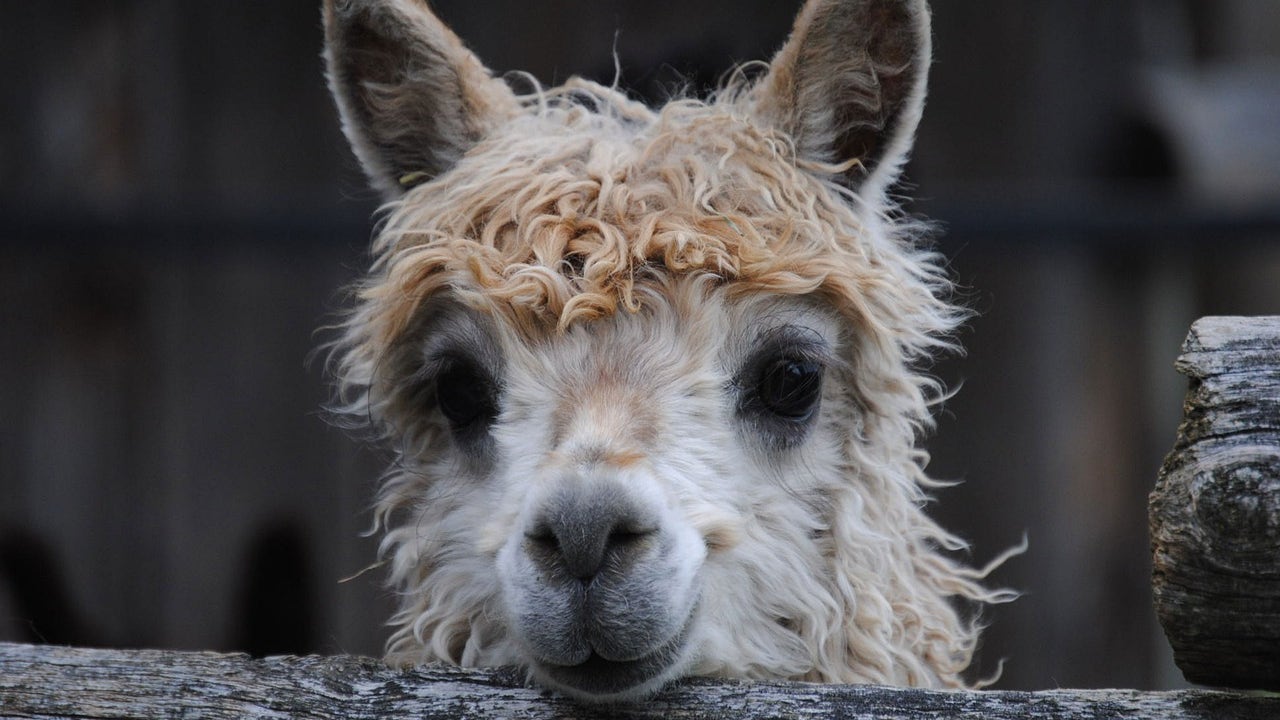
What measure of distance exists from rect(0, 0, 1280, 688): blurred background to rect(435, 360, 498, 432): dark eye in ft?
14.2

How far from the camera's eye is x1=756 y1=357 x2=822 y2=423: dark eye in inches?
113

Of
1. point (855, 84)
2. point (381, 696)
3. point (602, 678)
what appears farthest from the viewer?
point (855, 84)

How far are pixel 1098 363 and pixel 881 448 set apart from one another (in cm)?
483

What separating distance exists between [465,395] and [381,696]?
38.6 inches

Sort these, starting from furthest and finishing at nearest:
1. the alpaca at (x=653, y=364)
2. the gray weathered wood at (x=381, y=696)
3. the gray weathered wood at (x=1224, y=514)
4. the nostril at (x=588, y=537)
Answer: the alpaca at (x=653, y=364) < the nostril at (x=588, y=537) < the gray weathered wood at (x=381, y=696) < the gray weathered wood at (x=1224, y=514)

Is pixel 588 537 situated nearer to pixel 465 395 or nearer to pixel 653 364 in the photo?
pixel 653 364

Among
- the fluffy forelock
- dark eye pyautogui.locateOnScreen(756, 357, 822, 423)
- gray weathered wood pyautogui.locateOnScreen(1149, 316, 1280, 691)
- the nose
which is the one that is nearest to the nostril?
the nose

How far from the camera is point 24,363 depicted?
741cm

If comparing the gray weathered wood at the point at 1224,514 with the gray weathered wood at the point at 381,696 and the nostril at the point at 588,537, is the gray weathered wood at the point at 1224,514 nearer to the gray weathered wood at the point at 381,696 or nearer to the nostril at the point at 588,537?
the gray weathered wood at the point at 381,696

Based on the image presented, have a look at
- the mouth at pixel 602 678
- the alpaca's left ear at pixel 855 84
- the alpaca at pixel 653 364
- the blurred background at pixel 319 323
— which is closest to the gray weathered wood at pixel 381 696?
the mouth at pixel 602 678

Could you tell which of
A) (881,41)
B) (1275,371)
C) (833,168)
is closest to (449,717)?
(1275,371)

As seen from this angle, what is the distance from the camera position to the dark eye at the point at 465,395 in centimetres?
293

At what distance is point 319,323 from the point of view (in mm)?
7395

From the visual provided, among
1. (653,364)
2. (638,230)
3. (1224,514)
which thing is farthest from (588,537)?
(1224,514)
